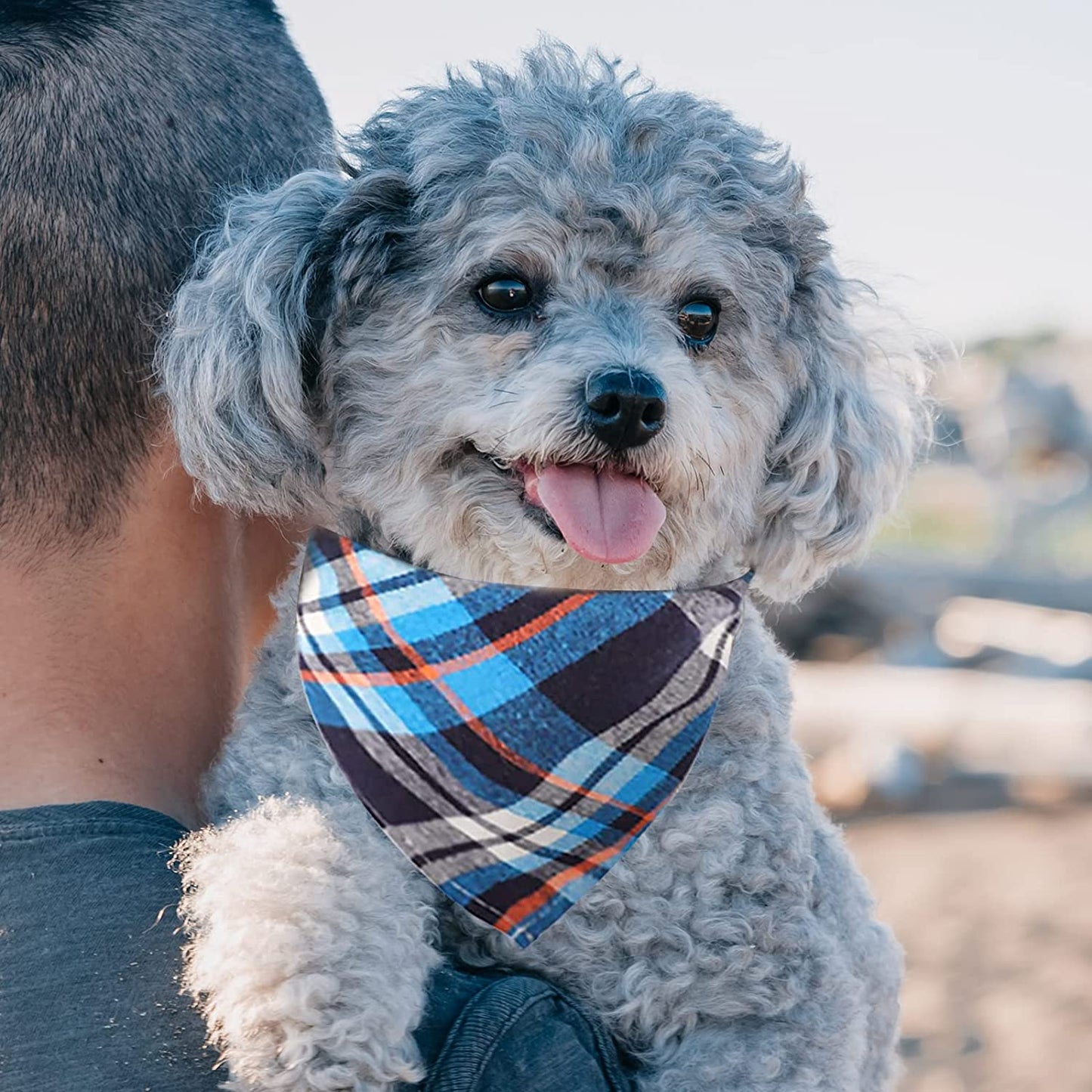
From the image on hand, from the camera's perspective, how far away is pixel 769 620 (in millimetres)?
9047

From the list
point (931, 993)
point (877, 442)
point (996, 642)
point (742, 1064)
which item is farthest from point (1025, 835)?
point (742, 1064)

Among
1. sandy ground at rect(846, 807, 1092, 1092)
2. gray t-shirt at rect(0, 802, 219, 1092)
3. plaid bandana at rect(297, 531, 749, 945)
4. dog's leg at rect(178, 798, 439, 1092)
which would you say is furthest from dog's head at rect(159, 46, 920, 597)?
sandy ground at rect(846, 807, 1092, 1092)

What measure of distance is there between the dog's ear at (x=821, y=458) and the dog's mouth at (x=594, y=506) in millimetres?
345

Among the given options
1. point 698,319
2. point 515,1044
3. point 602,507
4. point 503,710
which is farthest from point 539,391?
point 515,1044

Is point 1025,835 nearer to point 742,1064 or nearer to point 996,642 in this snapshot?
point 996,642

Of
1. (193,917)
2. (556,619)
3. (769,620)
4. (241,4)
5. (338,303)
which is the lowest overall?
(769,620)

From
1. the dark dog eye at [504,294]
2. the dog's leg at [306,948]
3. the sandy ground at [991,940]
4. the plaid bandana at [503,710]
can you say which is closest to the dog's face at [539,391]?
the dark dog eye at [504,294]

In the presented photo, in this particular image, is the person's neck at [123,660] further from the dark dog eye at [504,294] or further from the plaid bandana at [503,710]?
the dark dog eye at [504,294]

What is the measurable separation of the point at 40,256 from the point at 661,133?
99 centimetres

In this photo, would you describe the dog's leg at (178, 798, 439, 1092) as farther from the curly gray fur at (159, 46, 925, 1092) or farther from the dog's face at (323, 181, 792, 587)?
the dog's face at (323, 181, 792, 587)

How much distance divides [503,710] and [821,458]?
2.50ft

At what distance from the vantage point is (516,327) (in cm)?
217

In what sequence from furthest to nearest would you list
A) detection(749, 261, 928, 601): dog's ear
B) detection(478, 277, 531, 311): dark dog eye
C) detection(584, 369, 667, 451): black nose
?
detection(749, 261, 928, 601): dog's ear → detection(478, 277, 531, 311): dark dog eye → detection(584, 369, 667, 451): black nose

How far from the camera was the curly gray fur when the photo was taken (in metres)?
1.90
